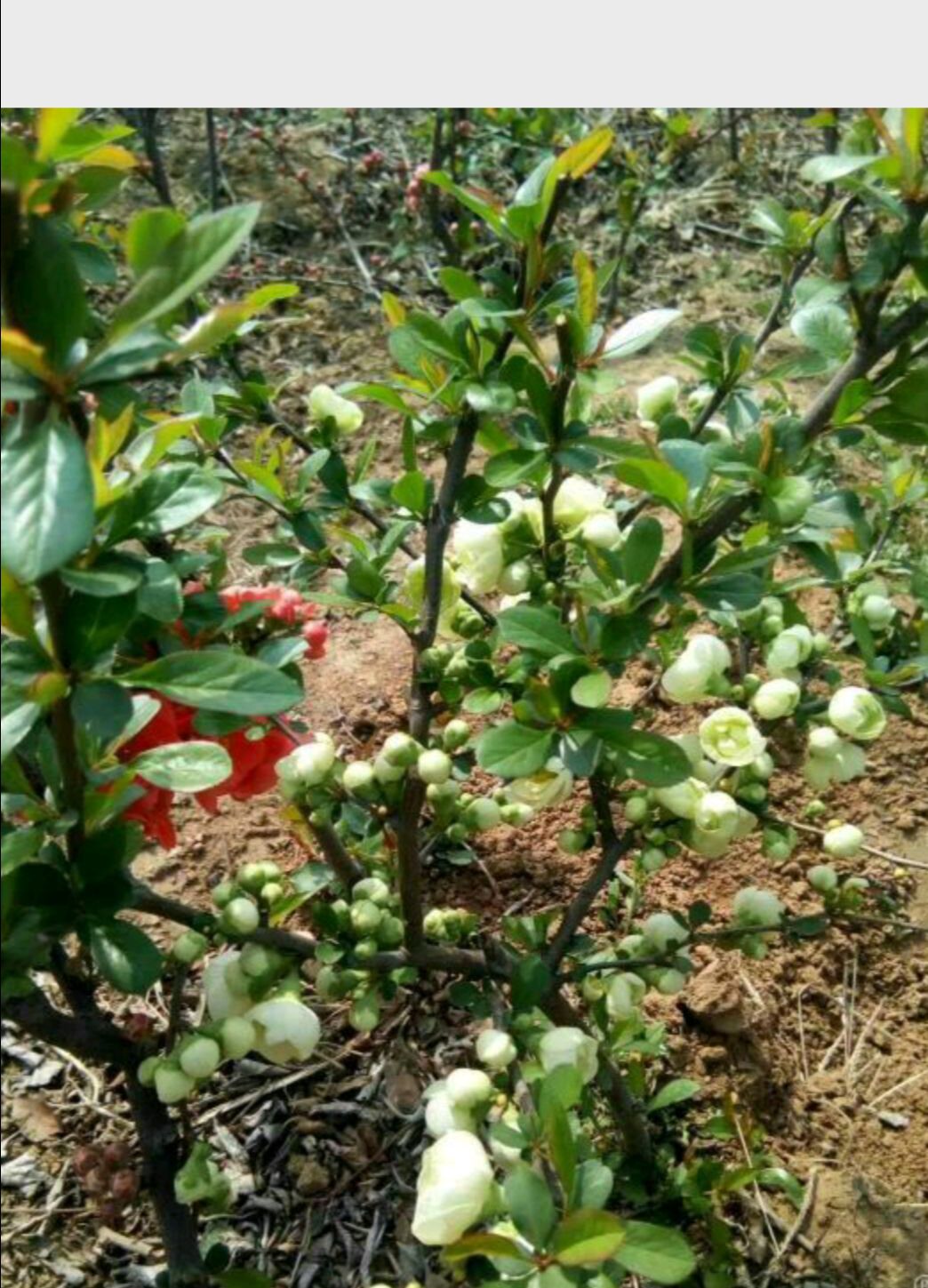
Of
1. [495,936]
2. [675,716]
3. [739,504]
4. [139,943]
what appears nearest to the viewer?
[139,943]

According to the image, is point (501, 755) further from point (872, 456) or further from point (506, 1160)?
point (872, 456)

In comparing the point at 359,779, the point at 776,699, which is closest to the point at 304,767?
the point at 359,779

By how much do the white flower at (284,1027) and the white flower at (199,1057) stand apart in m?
0.05

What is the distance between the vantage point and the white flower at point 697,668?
0.93 meters

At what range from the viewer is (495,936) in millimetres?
1479

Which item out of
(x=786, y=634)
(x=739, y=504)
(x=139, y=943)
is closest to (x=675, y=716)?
(x=786, y=634)

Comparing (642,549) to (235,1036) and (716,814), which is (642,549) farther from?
(235,1036)

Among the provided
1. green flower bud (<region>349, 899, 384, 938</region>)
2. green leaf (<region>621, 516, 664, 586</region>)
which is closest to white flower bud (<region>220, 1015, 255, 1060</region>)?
green flower bud (<region>349, 899, 384, 938</region>)

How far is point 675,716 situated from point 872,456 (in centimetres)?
78

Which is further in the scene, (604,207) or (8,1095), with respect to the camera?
(604,207)

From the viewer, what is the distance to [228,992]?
38.6 inches

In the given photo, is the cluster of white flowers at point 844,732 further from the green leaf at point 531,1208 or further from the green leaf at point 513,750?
the green leaf at point 531,1208

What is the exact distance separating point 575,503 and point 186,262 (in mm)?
492

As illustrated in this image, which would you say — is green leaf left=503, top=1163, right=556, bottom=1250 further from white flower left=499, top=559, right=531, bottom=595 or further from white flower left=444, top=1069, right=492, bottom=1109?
white flower left=499, top=559, right=531, bottom=595
